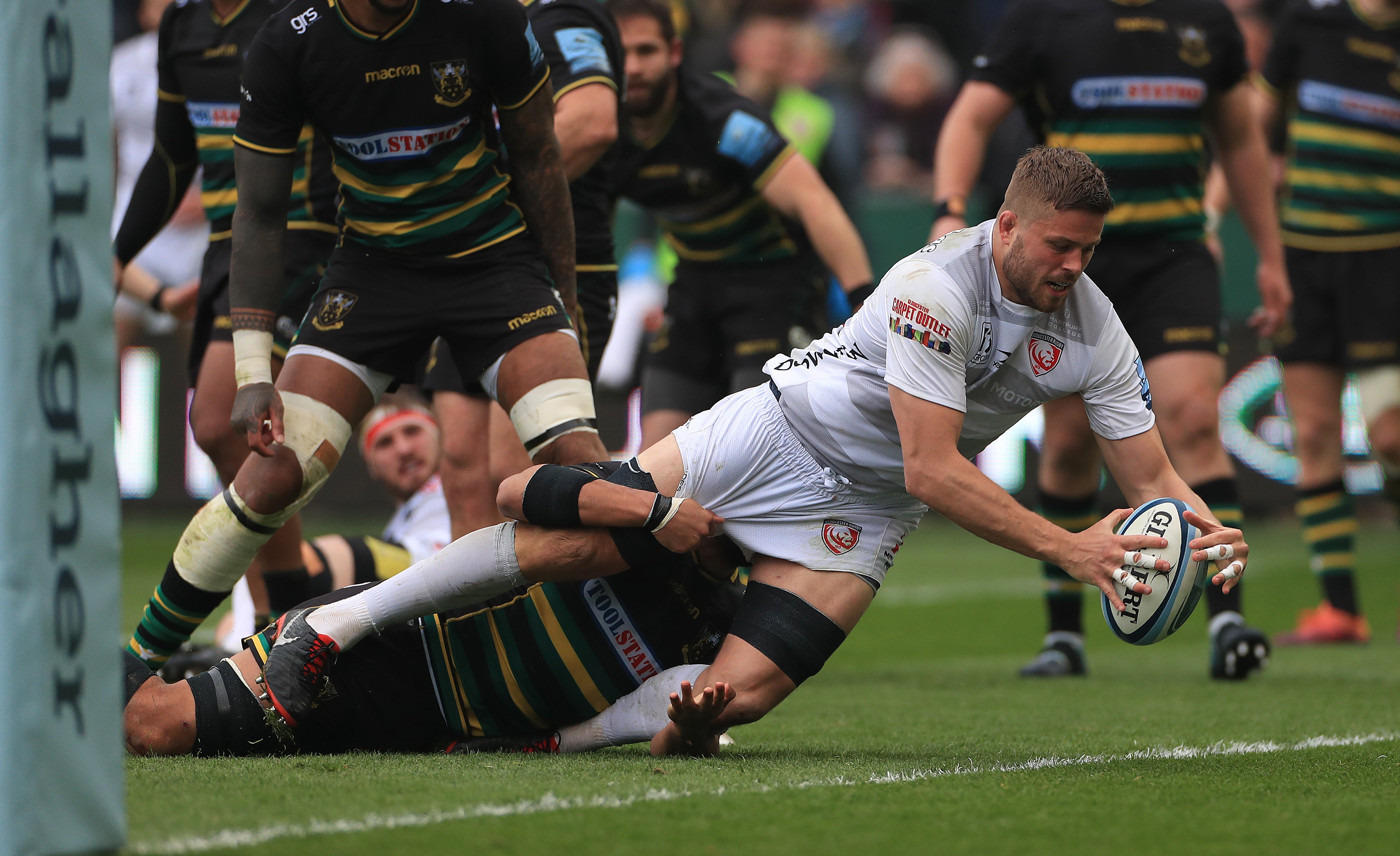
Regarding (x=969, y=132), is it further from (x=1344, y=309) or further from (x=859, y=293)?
(x=1344, y=309)

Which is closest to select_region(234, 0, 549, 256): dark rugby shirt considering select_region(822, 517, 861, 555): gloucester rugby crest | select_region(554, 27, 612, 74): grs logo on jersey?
select_region(554, 27, 612, 74): grs logo on jersey

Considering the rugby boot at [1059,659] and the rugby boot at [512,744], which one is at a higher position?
the rugby boot at [512,744]

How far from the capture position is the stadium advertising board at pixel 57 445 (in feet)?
8.51

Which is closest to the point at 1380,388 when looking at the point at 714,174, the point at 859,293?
the point at 859,293

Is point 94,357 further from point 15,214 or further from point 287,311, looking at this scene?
point 287,311

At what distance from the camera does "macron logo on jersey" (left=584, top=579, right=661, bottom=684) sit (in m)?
4.18

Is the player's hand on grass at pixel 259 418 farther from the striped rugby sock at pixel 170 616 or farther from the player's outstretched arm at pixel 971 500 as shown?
the player's outstretched arm at pixel 971 500

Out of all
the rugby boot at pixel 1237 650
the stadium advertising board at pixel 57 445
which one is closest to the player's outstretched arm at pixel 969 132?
the rugby boot at pixel 1237 650

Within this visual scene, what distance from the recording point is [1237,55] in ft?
21.1

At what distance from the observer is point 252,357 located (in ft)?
14.7

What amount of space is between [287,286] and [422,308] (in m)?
1.25

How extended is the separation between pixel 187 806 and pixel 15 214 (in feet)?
3.82

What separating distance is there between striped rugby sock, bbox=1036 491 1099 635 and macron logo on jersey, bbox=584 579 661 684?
292 cm

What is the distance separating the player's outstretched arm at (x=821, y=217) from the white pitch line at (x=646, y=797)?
2520 millimetres
